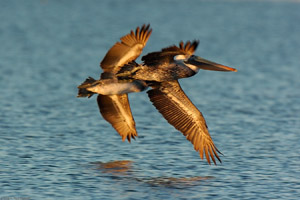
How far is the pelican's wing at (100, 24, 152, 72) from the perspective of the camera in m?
10.2

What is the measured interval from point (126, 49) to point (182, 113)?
1.25 m

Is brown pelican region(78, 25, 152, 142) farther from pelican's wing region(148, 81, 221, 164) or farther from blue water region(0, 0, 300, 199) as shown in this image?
blue water region(0, 0, 300, 199)

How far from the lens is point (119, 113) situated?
10.7 m

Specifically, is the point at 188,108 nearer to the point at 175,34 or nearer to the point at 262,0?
the point at 175,34

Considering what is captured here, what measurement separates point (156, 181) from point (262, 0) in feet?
124

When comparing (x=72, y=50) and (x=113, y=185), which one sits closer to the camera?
(x=113, y=185)

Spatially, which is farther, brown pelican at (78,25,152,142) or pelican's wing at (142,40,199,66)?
brown pelican at (78,25,152,142)

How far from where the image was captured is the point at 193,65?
9.96 meters

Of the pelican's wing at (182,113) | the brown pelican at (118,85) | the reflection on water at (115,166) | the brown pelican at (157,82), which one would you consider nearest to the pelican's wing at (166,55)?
the brown pelican at (157,82)

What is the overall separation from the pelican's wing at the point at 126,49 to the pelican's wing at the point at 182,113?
2.01 feet

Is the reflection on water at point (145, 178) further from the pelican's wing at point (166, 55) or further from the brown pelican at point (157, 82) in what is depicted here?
the pelican's wing at point (166, 55)

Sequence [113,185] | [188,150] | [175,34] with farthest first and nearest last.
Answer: [175,34] → [188,150] → [113,185]

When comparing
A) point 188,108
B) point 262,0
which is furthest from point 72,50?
point 262,0

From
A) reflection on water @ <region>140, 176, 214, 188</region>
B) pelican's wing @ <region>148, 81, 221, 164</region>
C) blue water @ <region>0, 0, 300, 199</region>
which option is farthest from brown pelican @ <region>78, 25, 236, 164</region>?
blue water @ <region>0, 0, 300, 199</region>
